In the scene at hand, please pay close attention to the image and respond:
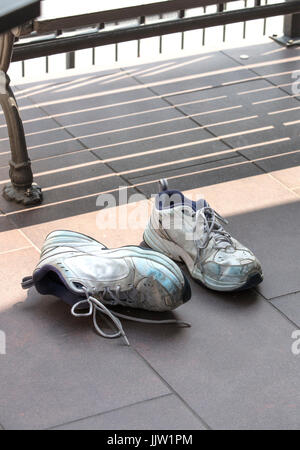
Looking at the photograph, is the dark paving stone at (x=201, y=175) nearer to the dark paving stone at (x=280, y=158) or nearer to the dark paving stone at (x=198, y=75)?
the dark paving stone at (x=280, y=158)

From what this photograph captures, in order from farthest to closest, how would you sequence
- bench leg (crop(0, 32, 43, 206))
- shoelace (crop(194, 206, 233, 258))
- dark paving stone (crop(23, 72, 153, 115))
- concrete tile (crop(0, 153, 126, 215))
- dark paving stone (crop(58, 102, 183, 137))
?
dark paving stone (crop(23, 72, 153, 115))
dark paving stone (crop(58, 102, 183, 137))
concrete tile (crop(0, 153, 126, 215))
bench leg (crop(0, 32, 43, 206))
shoelace (crop(194, 206, 233, 258))

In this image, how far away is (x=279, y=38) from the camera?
590 cm

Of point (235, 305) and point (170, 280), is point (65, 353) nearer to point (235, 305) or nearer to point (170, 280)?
point (170, 280)

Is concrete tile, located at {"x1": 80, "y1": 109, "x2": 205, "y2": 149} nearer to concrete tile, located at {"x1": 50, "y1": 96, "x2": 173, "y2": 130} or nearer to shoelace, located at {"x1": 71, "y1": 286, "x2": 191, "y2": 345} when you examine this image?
concrete tile, located at {"x1": 50, "y1": 96, "x2": 173, "y2": 130}

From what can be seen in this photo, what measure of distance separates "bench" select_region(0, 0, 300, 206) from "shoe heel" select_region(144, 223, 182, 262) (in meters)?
0.66

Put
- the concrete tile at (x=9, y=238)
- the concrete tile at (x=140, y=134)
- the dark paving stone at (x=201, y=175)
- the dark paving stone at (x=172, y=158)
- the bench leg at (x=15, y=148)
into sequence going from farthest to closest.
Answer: the concrete tile at (x=140, y=134) < the dark paving stone at (x=172, y=158) < the dark paving stone at (x=201, y=175) < the bench leg at (x=15, y=148) < the concrete tile at (x=9, y=238)

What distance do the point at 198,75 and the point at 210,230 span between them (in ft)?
6.77

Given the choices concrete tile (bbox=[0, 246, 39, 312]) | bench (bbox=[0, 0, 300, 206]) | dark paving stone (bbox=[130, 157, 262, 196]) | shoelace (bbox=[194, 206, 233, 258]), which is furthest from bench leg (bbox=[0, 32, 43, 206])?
shoelace (bbox=[194, 206, 233, 258])

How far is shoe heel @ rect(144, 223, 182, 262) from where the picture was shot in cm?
369

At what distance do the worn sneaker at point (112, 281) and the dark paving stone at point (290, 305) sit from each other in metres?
0.38

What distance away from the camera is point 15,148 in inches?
159

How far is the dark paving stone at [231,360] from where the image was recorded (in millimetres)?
Answer: 2906

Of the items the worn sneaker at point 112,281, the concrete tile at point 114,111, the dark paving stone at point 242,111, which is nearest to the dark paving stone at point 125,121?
the concrete tile at point 114,111
